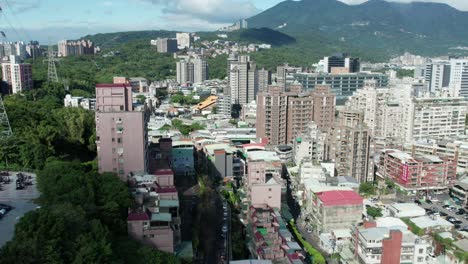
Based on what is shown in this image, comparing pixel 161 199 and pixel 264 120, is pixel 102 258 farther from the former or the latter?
pixel 264 120

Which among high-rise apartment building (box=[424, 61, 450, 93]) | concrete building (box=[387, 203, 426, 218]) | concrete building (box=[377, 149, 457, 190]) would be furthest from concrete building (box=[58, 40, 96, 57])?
concrete building (box=[387, 203, 426, 218])

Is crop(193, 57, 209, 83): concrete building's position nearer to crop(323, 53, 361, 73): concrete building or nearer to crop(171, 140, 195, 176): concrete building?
crop(323, 53, 361, 73): concrete building

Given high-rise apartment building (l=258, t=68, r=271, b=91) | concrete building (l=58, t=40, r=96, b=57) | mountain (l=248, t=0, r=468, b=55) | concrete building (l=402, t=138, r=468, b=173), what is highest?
mountain (l=248, t=0, r=468, b=55)

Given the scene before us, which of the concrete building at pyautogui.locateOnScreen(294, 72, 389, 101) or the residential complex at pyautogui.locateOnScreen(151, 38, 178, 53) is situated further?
the residential complex at pyautogui.locateOnScreen(151, 38, 178, 53)

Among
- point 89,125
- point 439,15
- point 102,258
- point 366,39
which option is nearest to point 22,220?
point 102,258

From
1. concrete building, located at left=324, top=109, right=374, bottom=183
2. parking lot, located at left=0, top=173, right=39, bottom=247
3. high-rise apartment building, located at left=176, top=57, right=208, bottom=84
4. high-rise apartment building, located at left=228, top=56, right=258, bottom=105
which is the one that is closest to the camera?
parking lot, located at left=0, top=173, right=39, bottom=247

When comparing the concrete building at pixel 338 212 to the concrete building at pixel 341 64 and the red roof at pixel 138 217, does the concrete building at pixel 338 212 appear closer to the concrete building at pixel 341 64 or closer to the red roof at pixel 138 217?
the red roof at pixel 138 217

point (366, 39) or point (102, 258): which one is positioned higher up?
point (366, 39)

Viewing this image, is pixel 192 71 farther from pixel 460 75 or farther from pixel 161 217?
pixel 161 217

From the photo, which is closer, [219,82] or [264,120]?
[264,120]
